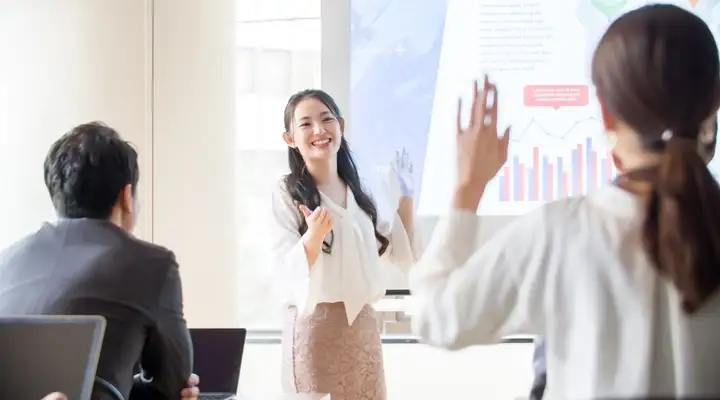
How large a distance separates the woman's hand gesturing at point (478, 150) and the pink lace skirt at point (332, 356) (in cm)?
106

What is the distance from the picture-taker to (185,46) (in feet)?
8.86

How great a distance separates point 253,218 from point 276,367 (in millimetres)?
554

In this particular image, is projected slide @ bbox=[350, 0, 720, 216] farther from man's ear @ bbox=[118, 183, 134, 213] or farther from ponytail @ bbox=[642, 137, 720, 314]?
ponytail @ bbox=[642, 137, 720, 314]

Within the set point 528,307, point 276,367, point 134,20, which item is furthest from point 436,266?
point 134,20

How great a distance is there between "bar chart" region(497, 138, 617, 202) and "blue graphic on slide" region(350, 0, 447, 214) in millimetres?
313

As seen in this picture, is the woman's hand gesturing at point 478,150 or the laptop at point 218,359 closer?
the woman's hand gesturing at point 478,150

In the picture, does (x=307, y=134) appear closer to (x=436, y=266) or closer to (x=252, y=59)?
(x=252, y=59)

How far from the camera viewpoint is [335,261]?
80.1 inches

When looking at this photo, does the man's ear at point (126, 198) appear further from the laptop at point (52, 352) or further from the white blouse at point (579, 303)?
the white blouse at point (579, 303)

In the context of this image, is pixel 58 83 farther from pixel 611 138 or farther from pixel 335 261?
pixel 611 138

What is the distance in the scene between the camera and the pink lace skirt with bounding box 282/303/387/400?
195cm

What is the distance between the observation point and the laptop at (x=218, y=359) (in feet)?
5.29

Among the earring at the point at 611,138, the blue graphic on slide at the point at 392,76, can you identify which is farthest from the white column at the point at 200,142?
the earring at the point at 611,138

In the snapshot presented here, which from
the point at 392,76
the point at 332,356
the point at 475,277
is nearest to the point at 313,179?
the point at 332,356
